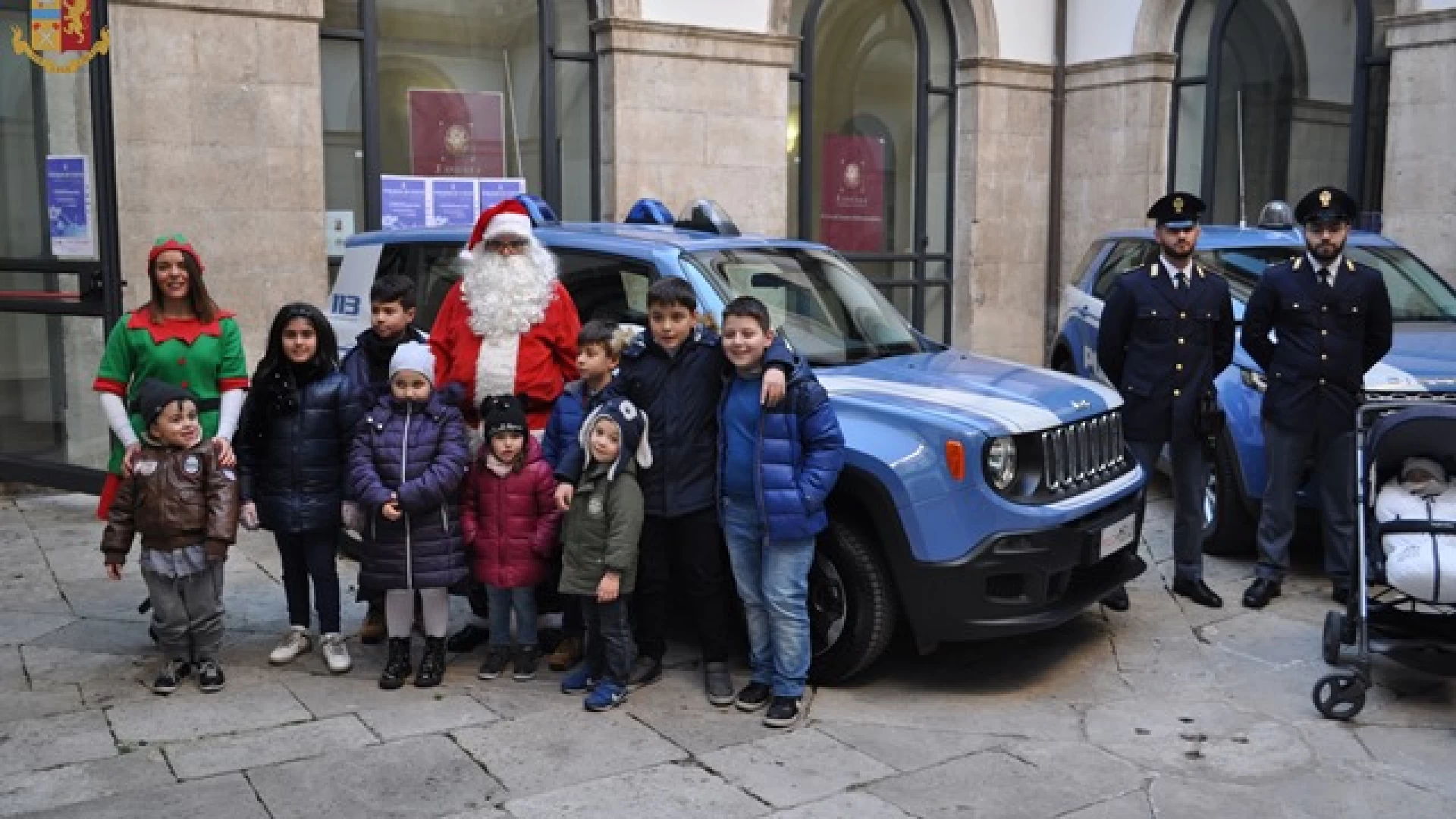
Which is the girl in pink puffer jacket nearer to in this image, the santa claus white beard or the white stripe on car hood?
the santa claus white beard

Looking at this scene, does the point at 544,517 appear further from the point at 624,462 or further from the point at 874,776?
the point at 874,776

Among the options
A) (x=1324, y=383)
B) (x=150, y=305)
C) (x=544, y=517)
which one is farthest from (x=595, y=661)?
(x=1324, y=383)

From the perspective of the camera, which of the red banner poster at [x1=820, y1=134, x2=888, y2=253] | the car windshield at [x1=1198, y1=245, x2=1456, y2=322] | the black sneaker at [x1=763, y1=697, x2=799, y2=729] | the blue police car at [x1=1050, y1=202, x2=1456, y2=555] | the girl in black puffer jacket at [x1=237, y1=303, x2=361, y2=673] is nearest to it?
the black sneaker at [x1=763, y1=697, x2=799, y2=729]

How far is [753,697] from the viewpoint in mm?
5348

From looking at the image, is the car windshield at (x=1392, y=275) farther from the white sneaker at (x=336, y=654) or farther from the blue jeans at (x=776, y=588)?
the white sneaker at (x=336, y=654)

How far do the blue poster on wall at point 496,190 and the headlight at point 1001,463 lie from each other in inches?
265

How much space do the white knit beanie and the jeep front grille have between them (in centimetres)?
249

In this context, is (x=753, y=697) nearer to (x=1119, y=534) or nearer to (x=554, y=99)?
(x=1119, y=534)

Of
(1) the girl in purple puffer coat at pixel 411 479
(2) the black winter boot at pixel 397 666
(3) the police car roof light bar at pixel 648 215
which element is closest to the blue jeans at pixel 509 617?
(1) the girl in purple puffer coat at pixel 411 479

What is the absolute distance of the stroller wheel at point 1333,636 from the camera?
18.5 ft

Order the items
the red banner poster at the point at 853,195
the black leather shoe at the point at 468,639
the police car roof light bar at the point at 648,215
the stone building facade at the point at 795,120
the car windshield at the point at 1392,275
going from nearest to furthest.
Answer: the black leather shoe at the point at 468,639, the police car roof light bar at the point at 648,215, the car windshield at the point at 1392,275, the stone building facade at the point at 795,120, the red banner poster at the point at 853,195

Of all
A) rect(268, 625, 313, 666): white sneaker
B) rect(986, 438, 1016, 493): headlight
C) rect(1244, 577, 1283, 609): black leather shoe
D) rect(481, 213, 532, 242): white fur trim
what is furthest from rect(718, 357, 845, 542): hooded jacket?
rect(1244, 577, 1283, 609): black leather shoe

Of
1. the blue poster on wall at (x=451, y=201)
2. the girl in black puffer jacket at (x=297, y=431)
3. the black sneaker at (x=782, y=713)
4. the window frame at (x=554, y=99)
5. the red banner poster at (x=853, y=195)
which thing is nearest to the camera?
the black sneaker at (x=782, y=713)

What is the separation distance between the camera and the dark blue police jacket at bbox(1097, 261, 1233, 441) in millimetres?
6793
